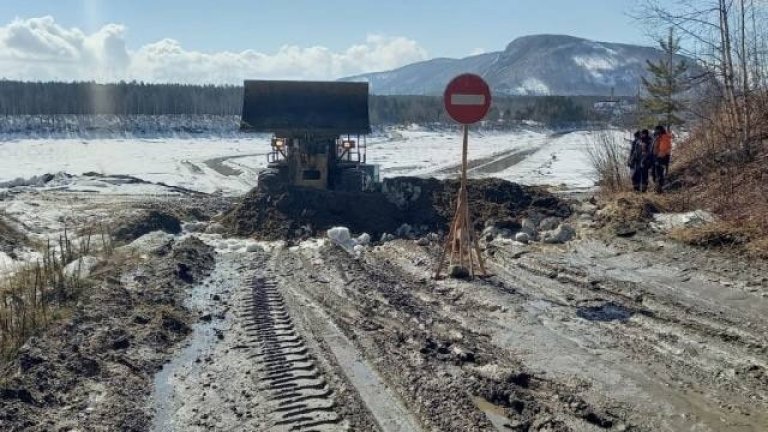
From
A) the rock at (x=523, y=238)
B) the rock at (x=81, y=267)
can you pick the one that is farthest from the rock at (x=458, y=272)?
the rock at (x=81, y=267)

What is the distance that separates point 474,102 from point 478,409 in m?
4.53

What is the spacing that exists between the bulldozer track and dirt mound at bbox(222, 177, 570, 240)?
5.04 meters

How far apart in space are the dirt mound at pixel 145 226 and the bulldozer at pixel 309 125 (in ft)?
8.53

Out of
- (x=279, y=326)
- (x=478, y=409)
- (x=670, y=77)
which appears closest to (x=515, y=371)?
(x=478, y=409)

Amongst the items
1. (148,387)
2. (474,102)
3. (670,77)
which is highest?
(670,77)

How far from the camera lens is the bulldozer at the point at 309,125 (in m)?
16.1

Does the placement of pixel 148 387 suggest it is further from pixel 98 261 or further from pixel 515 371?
pixel 98 261

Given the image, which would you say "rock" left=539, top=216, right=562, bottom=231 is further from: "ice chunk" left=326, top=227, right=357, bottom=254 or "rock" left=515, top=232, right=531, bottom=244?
"ice chunk" left=326, top=227, right=357, bottom=254

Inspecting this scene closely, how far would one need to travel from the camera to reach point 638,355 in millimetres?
5719

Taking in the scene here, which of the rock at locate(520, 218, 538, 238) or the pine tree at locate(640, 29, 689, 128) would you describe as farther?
the pine tree at locate(640, 29, 689, 128)

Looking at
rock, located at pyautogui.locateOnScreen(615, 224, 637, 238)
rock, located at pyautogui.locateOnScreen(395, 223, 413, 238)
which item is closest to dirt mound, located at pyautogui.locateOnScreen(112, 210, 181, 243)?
rock, located at pyautogui.locateOnScreen(395, 223, 413, 238)

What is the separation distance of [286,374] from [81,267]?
513cm

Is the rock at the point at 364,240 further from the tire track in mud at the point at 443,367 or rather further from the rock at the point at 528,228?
the tire track in mud at the point at 443,367

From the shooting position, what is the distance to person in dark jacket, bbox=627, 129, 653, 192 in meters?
12.5
